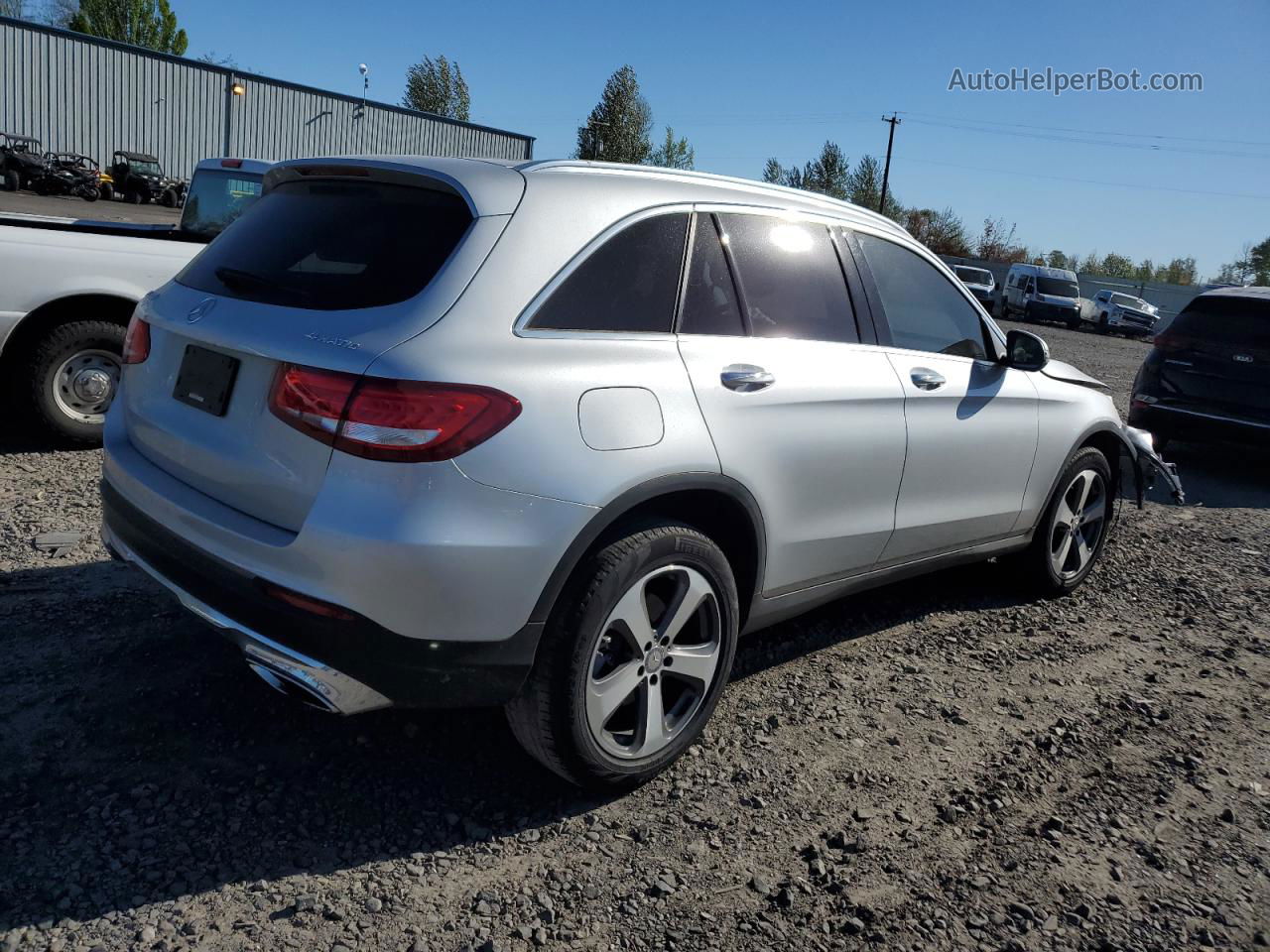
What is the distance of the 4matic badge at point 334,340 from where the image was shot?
2481 mm

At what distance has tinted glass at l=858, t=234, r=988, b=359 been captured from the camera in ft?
13.0

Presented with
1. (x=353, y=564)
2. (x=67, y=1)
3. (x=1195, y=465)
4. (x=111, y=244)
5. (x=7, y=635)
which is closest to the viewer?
(x=353, y=564)

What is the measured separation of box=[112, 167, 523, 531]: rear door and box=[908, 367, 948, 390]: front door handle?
6.15 ft

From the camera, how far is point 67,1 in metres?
73.1

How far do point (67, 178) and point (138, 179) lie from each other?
99.1 inches

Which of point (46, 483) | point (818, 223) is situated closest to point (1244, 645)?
point (818, 223)

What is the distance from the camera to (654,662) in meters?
2.98

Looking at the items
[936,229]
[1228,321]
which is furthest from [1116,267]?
[1228,321]

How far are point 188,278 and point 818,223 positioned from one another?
2.17 m

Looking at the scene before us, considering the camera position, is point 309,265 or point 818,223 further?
point 818,223

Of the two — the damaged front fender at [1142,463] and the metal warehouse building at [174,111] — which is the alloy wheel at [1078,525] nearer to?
the damaged front fender at [1142,463]

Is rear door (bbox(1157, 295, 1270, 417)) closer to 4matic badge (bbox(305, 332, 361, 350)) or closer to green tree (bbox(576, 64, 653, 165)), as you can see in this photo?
4matic badge (bbox(305, 332, 361, 350))

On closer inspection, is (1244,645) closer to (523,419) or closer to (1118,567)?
(1118,567)

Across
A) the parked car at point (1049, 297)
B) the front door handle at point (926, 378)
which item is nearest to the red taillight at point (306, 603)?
the front door handle at point (926, 378)
